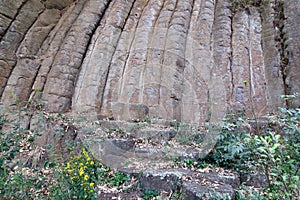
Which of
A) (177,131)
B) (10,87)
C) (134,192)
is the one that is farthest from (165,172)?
(10,87)

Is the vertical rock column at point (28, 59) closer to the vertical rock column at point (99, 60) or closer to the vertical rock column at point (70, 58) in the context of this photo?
the vertical rock column at point (70, 58)

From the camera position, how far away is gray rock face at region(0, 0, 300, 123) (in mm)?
4457

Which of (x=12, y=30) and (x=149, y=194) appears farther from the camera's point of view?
(x=12, y=30)

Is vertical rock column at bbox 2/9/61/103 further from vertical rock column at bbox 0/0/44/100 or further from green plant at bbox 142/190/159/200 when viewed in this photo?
green plant at bbox 142/190/159/200

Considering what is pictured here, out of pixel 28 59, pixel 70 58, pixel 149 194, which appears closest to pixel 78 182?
pixel 149 194

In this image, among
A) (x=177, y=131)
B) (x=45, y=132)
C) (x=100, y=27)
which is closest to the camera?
(x=45, y=132)

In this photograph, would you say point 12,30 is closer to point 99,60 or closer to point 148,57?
point 99,60

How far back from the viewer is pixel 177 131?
372 centimetres

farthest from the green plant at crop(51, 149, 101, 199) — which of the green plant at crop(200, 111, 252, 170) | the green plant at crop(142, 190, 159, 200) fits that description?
the green plant at crop(200, 111, 252, 170)

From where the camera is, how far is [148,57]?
485cm

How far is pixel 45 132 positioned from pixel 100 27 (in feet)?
9.84

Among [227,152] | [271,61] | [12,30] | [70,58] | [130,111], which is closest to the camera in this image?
[227,152]

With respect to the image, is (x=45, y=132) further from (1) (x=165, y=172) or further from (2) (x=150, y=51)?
(2) (x=150, y=51)

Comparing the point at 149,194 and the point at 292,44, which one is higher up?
the point at 292,44
